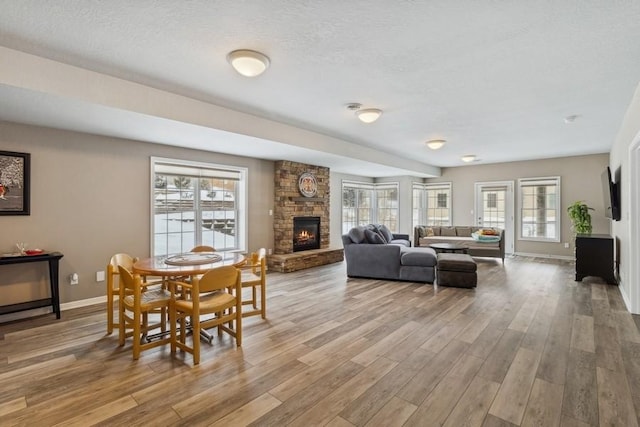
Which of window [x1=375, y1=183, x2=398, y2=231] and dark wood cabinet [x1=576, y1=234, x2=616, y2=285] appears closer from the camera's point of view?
dark wood cabinet [x1=576, y1=234, x2=616, y2=285]

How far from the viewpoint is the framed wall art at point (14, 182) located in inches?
144

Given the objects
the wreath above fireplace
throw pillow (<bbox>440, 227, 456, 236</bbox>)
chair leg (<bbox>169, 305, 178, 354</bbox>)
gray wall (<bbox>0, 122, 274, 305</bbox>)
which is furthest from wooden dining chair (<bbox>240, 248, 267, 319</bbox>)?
throw pillow (<bbox>440, 227, 456, 236</bbox>)

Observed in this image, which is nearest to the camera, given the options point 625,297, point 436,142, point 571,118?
point 625,297

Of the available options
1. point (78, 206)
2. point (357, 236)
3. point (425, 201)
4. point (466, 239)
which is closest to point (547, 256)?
point (466, 239)

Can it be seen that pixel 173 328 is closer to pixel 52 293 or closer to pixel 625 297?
pixel 52 293

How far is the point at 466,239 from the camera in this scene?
789cm

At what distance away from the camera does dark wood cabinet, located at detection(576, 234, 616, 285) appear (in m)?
5.27

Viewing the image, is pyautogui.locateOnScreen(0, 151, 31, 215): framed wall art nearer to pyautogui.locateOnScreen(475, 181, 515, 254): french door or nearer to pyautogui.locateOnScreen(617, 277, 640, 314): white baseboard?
pyautogui.locateOnScreen(617, 277, 640, 314): white baseboard

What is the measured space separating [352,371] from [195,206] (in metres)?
4.24

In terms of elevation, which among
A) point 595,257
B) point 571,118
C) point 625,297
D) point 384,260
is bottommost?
point 625,297

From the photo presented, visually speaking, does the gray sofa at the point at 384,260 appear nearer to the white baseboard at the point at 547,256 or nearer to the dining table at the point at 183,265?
the dining table at the point at 183,265

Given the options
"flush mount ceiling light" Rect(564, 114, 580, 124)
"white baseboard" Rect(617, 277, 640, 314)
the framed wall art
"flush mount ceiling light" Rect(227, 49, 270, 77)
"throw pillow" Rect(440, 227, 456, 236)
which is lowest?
"white baseboard" Rect(617, 277, 640, 314)

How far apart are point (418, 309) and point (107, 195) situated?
14.8 feet

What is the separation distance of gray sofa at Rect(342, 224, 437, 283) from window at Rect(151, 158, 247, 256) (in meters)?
2.26
